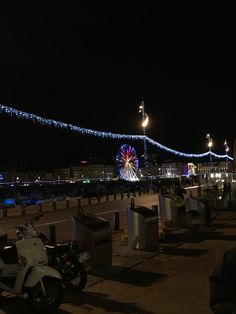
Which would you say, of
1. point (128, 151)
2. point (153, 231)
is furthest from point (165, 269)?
point (128, 151)

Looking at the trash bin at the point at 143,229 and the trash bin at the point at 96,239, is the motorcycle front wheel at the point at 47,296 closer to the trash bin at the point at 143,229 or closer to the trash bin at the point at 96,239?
the trash bin at the point at 96,239

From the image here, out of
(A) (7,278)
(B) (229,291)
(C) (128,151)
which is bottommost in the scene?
(A) (7,278)

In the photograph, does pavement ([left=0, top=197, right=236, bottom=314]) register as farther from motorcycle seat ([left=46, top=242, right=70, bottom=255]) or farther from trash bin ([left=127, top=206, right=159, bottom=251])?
motorcycle seat ([left=46, top=242, right=70, bottom=255])

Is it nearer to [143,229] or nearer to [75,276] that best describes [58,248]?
[75,276]

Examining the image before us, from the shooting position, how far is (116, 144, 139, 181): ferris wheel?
55.3m

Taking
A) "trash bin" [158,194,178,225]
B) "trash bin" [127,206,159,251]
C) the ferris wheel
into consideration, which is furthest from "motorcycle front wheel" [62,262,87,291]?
the ferris wheel

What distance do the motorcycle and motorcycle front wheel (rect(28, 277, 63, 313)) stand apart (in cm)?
82

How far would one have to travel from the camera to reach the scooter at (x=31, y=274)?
5766 mm

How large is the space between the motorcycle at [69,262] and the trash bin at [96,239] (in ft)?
2.80

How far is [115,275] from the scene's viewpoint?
25.7 ft

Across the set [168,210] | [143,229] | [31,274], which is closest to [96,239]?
[31,274]

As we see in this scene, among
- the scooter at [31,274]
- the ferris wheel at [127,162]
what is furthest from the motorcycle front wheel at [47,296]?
the ferris wheel at [127,162]

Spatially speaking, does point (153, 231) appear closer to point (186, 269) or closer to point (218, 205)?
point (186, 269)

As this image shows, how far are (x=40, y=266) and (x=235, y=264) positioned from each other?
13.3 feet
